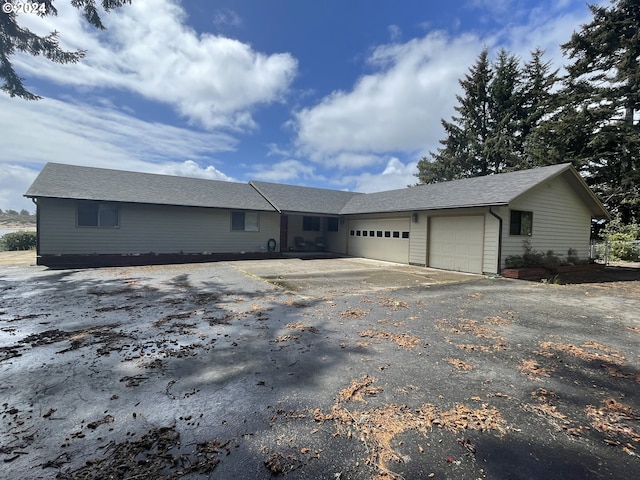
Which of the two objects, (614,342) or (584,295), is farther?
(584,295)

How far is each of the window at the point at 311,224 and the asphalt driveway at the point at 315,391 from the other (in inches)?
564

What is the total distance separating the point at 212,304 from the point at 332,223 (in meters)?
14.3

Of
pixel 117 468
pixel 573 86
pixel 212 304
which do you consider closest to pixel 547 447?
pixel 117 468

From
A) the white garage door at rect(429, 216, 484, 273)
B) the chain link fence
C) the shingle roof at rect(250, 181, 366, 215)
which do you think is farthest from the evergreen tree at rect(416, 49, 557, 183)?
the white garage door at rect(429, 216, 484, 273)

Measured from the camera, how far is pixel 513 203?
10.6m

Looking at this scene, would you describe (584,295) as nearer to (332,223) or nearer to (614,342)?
(614,342)

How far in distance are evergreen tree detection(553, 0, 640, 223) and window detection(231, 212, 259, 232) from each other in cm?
2049

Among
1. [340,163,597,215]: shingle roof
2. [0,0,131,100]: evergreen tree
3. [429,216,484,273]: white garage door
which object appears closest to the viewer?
[0,0,131,100]: evergreen tree

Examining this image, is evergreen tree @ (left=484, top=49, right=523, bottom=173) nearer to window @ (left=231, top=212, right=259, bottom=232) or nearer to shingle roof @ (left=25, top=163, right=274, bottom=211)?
shingle roof @ (left=25, top=163, right=274, bottom=211)

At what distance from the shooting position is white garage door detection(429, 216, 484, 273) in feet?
36.9

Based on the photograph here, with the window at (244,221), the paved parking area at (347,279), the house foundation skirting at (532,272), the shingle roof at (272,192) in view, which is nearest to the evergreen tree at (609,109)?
the shingle roof at (272,192)

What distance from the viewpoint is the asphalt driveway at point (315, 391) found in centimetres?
199

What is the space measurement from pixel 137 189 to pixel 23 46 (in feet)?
19.7

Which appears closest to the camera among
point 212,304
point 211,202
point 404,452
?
point 404,452
